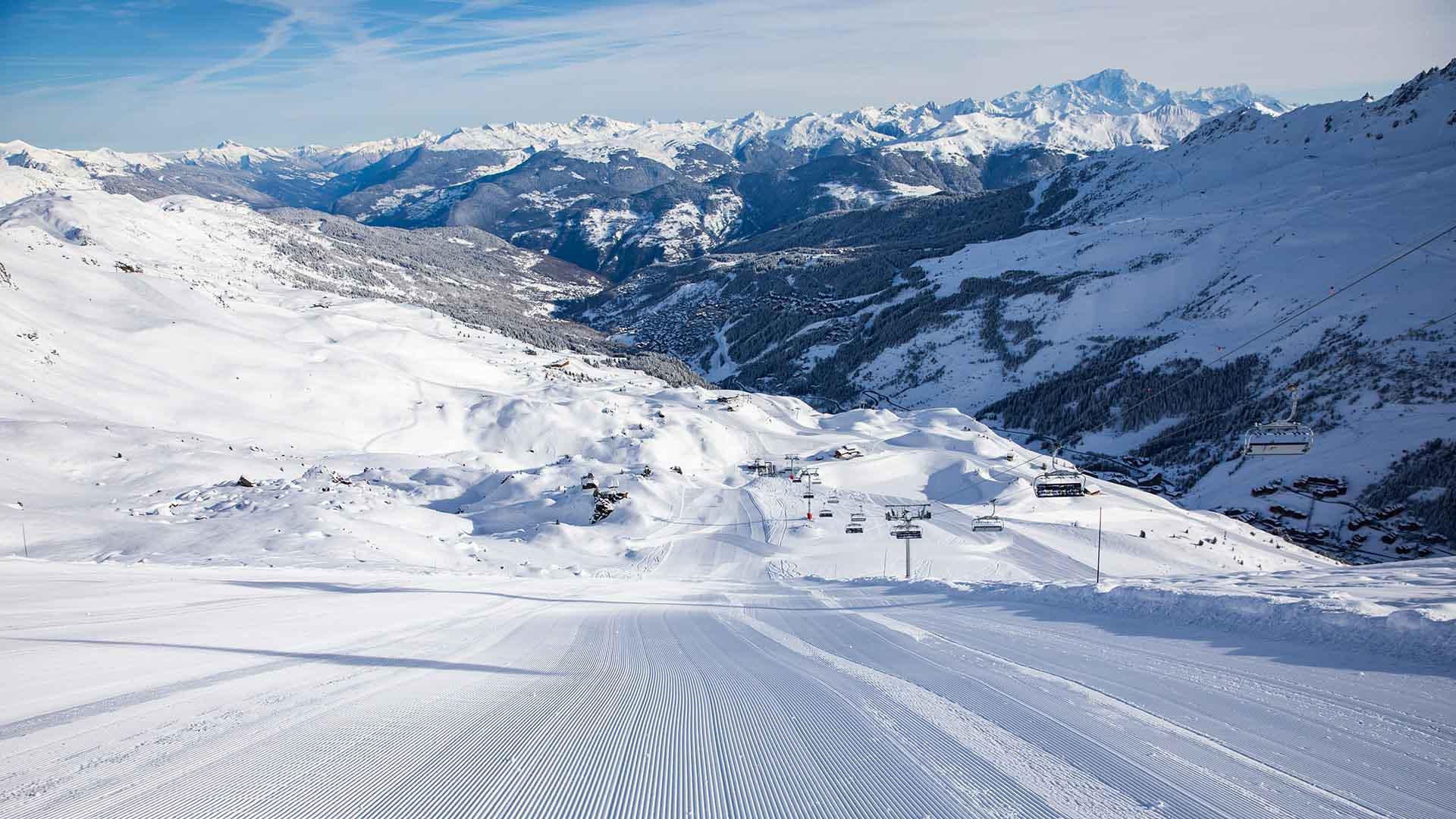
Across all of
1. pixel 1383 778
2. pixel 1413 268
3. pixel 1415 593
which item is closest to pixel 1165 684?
pixel 1383 778

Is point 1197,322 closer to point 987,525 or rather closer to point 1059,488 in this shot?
point 1059,488

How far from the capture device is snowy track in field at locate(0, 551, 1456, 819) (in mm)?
4509

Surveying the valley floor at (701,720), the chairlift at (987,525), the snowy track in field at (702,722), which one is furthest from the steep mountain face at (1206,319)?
the snowy track in field at (702,722)

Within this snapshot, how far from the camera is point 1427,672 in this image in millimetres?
6828

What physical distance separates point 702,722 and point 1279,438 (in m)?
26.6

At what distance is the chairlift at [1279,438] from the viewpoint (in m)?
21.6

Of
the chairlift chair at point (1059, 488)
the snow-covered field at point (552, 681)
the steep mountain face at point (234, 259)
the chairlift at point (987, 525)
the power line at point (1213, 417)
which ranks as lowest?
the chairlift at point (987, 525)

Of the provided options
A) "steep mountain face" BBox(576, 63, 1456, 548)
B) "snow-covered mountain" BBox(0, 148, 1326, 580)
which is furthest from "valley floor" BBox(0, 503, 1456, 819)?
"steep mountain face" BBox(576, 63, 1456, 548)

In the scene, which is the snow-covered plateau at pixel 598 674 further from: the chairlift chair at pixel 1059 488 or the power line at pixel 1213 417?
the power line at pixel 1213 417

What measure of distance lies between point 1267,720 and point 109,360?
6065 cm

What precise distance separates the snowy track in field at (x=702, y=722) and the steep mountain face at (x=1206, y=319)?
78.7 meters

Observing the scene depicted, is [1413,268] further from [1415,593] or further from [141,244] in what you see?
[141,244]

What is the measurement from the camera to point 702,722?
6.13 m

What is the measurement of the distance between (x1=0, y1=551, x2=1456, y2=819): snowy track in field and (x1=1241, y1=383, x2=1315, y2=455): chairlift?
52.9 feet
